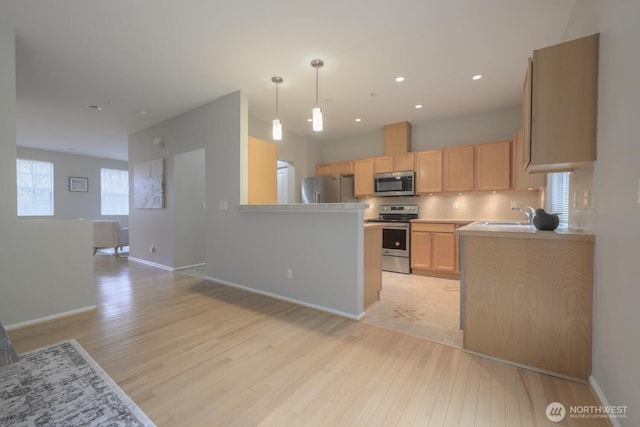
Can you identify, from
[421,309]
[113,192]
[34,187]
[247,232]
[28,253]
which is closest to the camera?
[28,253]

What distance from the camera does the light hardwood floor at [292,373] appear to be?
144 cm

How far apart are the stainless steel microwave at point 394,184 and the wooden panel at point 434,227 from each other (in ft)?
2.15

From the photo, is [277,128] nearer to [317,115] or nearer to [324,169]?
[317,115]

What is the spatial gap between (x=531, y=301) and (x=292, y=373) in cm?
170

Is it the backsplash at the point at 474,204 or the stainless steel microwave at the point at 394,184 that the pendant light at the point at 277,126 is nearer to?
the stainless steel microwave at the point at 394,184

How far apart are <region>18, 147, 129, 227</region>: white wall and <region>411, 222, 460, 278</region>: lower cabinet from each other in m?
9.19

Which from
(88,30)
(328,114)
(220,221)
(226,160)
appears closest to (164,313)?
(220,221)

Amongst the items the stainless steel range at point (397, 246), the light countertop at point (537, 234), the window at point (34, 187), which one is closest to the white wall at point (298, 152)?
the stainless steel range at point (397, 246)

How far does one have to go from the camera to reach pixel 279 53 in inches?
109

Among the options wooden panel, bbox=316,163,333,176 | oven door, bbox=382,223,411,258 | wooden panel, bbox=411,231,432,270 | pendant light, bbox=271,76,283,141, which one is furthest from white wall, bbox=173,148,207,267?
wooden panel, bbox=411,231,432,270

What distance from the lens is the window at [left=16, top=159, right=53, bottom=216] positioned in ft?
22.4

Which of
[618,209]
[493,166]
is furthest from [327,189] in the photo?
[618,209]

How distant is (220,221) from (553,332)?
12.5ft

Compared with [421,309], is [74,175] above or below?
above
